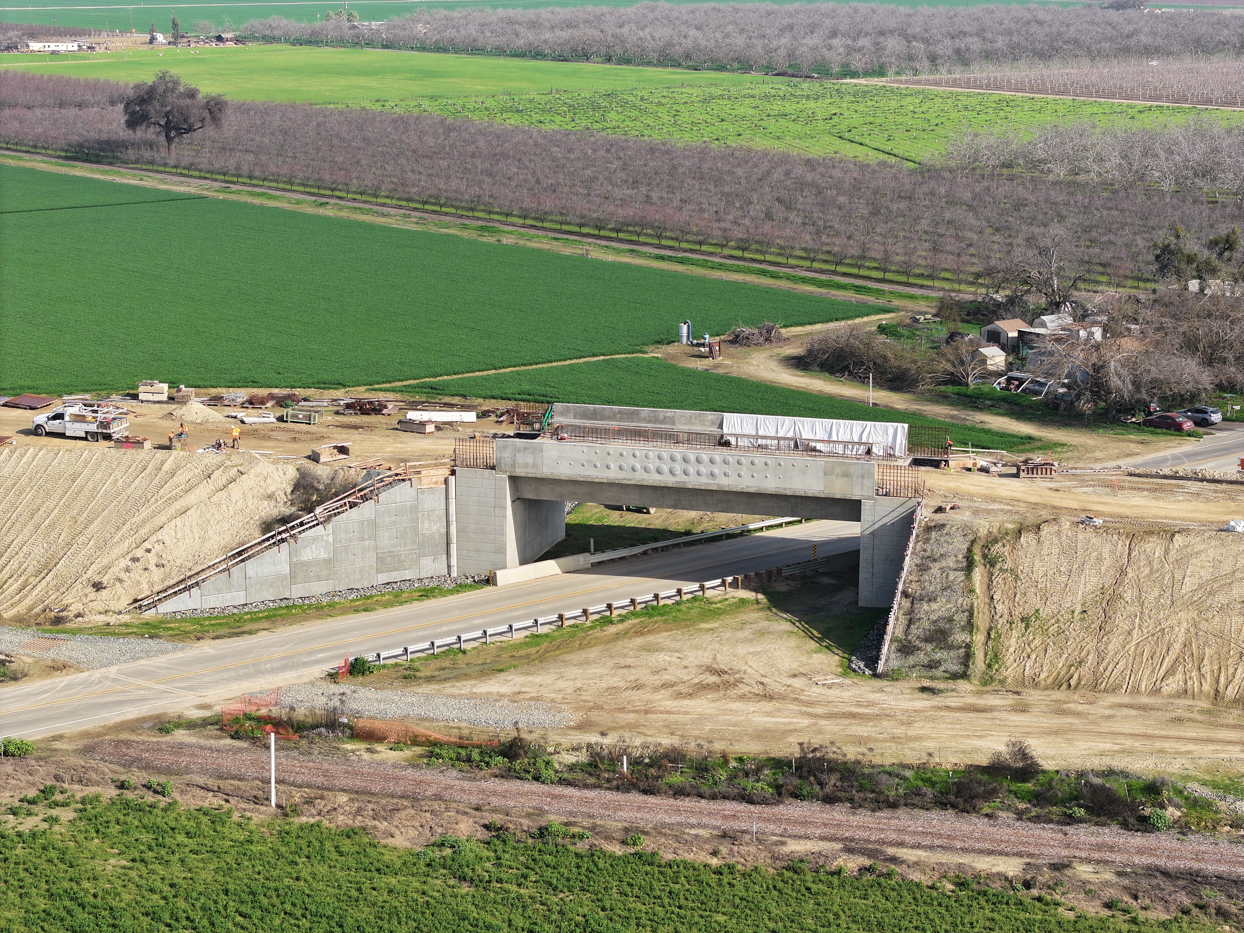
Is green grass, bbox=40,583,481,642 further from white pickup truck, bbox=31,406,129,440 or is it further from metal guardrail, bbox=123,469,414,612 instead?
white pickup truck, bbox=31,406,129,440

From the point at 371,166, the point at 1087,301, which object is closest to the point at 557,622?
the point at 1087,301

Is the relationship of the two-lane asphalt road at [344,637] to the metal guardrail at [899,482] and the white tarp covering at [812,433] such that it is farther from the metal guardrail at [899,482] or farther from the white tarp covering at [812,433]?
the metal guardrail at [899,482]

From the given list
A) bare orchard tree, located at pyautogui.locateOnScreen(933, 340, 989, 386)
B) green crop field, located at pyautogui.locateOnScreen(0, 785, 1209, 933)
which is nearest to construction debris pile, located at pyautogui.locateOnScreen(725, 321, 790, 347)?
bare orchard tree, located at pyautogui.locateOnScreen(933, 340, 989, 386)

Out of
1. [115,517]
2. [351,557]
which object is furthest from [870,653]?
[115,517]

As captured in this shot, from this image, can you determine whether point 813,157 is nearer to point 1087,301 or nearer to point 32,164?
point 1087,301

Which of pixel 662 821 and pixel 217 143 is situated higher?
pixel 217 143
